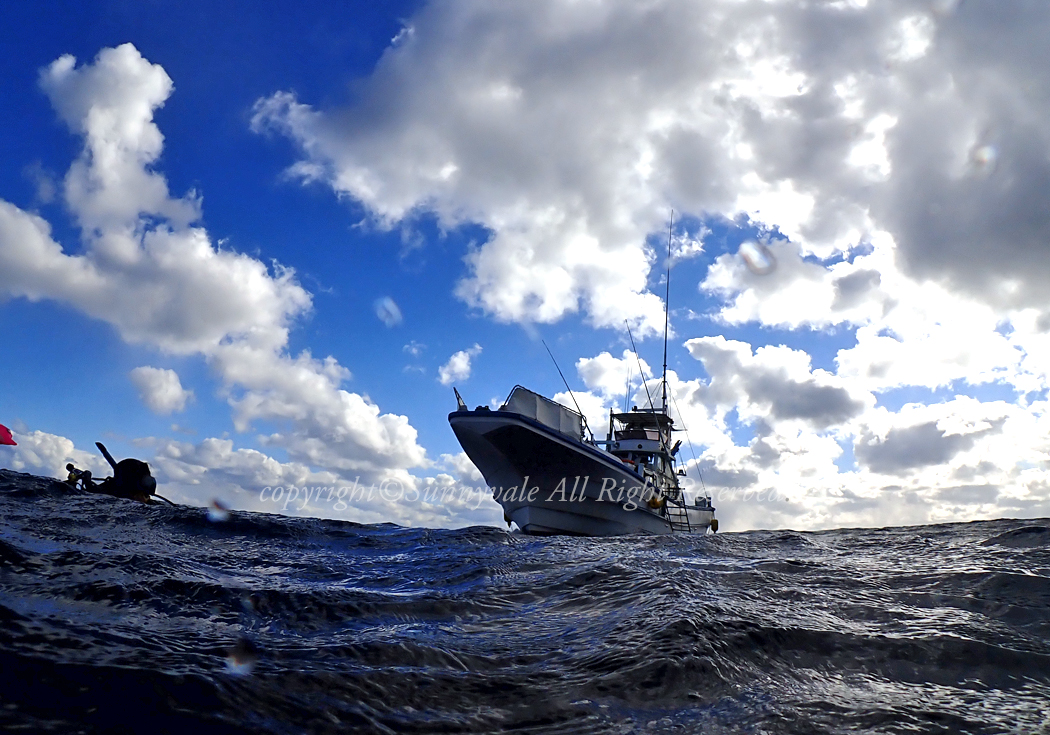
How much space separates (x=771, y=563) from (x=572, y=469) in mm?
18667

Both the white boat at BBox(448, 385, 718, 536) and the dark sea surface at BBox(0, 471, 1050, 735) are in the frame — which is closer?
the dark sea surface at BBox(0, 471, 1050, 735)

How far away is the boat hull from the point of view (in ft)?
75.2

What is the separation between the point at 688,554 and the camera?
723cm

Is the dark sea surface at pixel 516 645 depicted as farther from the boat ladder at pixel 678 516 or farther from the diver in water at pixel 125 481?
the boat ladder at pixel 678 516

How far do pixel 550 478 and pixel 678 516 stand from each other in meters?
10.4

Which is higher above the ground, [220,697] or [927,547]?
[927,547]

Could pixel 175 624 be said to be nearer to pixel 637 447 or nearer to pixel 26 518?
pixel 26 518

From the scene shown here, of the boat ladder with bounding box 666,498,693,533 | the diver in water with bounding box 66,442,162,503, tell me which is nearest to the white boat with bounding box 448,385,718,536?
the boat ladder with bounding box 666,498,693,533

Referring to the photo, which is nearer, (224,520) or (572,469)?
(224,520)

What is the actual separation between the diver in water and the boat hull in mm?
11780

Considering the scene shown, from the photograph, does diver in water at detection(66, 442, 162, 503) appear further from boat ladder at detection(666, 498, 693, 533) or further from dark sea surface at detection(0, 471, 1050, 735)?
boat ladder at detection(666, 498, 693, 533)

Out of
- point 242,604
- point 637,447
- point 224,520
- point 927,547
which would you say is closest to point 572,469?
point 637,447

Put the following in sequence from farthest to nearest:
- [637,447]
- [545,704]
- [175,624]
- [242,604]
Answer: [637,447] → [242,604] → [175,624] → [545,704]

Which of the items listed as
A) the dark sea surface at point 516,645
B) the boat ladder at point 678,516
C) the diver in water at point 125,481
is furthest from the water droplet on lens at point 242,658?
the boat ladder at point 678,516
